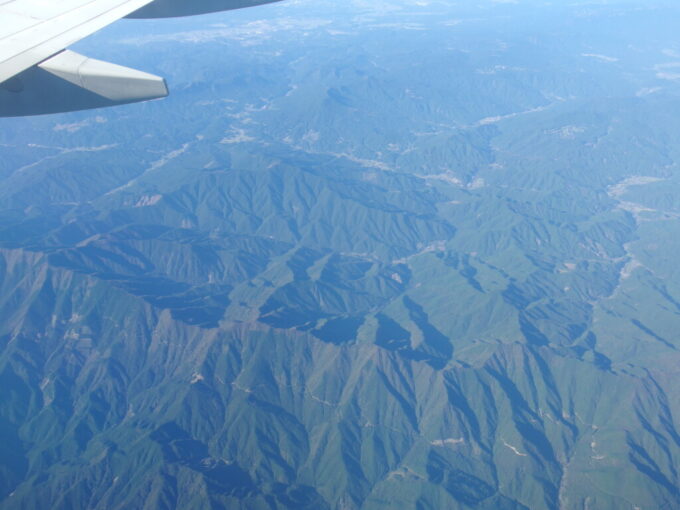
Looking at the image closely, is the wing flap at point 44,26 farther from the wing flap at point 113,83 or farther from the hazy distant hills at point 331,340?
the hazy distant hills at point 331,340

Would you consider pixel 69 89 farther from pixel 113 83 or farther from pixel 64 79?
pixel 113 83

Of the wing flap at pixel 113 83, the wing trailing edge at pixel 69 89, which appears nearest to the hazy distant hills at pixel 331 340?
the wing trailing edge at pixel 69 89

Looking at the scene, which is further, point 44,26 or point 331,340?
point 331,340

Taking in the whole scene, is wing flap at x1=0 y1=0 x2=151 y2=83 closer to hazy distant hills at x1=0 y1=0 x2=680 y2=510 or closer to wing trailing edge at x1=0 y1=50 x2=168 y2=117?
wing trailing edge at x1=0 y1=50 x2=168 y2=117

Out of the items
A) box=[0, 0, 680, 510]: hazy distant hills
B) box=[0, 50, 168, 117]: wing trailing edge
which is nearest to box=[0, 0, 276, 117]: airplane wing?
box=[0, 50, 168, 117]: wing trailing edge

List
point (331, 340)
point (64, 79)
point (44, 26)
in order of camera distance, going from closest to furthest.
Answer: point (44, 26) → point (64, 79) → point (331, 340)

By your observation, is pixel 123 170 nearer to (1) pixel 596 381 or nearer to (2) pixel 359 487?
(2) pixel 359 487

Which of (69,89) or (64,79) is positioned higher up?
(64,79)

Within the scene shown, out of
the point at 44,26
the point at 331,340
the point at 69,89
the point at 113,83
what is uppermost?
the point at 44,26

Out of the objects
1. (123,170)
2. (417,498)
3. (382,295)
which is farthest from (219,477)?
(123,170)

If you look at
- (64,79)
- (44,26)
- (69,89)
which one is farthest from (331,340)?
(44,26)

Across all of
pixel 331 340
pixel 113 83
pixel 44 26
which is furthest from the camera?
pixel 331 340
